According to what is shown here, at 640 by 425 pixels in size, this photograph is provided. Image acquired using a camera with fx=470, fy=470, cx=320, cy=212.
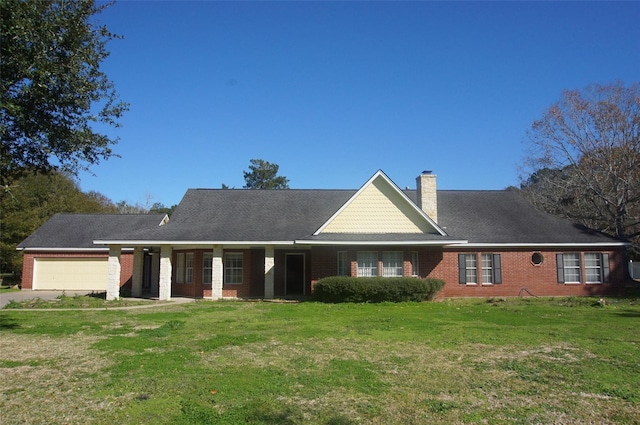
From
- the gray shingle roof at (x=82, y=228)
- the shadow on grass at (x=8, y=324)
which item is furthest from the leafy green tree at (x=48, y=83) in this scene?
the gray shingle roof at (x=82, y=228)

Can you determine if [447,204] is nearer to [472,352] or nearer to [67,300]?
[472,352]

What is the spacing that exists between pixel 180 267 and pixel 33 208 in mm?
33734

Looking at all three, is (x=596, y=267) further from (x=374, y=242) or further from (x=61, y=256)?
(x=61, y=256)

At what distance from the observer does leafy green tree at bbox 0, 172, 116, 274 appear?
3731 cm

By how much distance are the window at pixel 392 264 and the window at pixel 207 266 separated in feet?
28.0

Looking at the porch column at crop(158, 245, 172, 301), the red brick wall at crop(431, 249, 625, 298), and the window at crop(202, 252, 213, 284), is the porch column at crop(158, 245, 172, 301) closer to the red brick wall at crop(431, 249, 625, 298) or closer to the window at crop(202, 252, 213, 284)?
the window at crop(202, 252, 213, 284)

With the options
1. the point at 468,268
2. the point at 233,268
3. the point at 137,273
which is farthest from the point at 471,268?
the point at 137,273

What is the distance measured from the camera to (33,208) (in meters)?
49.2

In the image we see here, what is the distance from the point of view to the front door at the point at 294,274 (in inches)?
931

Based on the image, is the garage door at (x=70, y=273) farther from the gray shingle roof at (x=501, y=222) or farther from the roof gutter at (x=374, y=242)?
the gray shingle roof at (x=501, y=222)

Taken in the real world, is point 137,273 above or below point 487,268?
below

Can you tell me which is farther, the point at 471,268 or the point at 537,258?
the point at 537,258

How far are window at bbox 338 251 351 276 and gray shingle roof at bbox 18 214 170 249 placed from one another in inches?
606

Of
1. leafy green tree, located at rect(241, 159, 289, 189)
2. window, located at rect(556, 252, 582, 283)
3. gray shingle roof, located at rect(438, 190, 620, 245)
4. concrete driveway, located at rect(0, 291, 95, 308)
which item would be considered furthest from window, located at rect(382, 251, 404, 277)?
leafy green tree, located at rect(241, 159, 289, 189)
